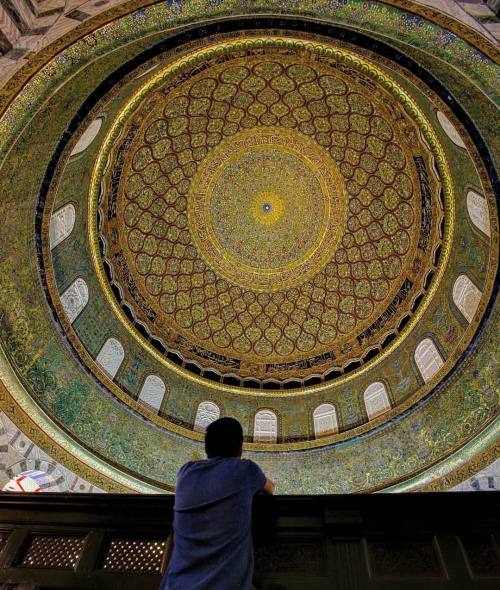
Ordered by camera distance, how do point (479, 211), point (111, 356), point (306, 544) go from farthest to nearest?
1. point (111, 356)
2. point (479, 211)
3. point (306, 544)

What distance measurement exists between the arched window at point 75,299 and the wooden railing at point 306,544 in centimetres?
648

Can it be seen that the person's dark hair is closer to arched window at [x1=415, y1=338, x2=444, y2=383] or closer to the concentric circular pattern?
arched window at [x1=415, y1=338, x2=444, y2=383]

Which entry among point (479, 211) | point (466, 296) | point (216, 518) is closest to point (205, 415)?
point (466, 296)

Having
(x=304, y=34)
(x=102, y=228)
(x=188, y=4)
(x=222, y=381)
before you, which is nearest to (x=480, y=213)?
(x=304, y=34)

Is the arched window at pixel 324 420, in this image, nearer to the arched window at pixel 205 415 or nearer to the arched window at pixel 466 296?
the arched window at pixel 205 415

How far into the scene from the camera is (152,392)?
10.6 m

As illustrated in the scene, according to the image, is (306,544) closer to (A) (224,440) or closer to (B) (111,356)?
(A) (224,440)

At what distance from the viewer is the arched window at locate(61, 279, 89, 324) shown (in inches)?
358

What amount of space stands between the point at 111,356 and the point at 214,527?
28.1 ft

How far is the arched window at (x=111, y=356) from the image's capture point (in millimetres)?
9798

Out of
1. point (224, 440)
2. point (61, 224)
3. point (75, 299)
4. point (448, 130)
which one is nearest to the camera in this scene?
point (224, 440)

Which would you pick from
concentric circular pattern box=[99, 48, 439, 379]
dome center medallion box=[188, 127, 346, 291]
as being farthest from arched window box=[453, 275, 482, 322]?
dome center medallion box=[188, 127, 346, 291]

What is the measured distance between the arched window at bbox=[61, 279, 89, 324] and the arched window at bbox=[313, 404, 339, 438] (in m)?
6.33

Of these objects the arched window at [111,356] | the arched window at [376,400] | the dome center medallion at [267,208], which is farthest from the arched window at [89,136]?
the arched window at [376,400]
